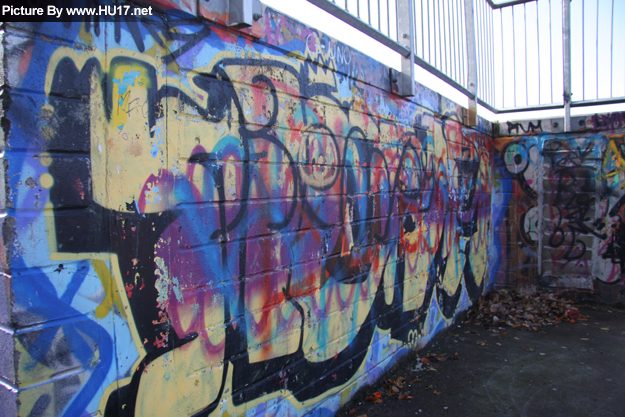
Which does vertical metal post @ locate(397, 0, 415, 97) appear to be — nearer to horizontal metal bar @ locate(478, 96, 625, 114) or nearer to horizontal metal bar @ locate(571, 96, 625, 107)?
horizontal metal bar @ locate(478, 96, 625, 114)

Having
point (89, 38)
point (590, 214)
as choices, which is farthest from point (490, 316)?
point (89, 38)

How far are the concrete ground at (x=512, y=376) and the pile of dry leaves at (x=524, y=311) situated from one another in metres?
0.23

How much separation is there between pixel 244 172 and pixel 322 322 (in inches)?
52.7

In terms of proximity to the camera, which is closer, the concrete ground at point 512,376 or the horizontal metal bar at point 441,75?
the concrete ground at point 512,376

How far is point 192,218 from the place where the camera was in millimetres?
2090

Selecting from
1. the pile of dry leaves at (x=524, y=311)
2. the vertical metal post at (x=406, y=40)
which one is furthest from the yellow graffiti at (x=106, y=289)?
the pile of dry leaves at (x=524, y=311)

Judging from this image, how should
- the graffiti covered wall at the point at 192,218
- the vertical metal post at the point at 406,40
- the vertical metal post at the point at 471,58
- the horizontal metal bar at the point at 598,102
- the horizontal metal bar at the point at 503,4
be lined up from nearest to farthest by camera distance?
1. the graffiti covered wall at the point at 192,218
2. the vertical metal post at the point at 406,40
3. the vertical metal post at the point at 471,58
4. the horizontal metal bar at the point at 598,102
5. the horizontal metal bar at the point at 503,4

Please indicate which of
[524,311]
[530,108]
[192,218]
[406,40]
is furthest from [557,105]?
[192,218]

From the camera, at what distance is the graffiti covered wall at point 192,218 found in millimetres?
1547

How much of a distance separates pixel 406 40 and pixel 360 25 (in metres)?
0.89

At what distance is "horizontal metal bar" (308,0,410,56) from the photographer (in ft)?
9.91

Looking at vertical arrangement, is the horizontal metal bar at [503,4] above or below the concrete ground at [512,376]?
above

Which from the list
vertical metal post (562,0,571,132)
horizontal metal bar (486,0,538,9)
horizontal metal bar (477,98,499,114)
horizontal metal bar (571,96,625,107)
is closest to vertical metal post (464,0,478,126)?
horizontal metal bar (477,98,499,114)

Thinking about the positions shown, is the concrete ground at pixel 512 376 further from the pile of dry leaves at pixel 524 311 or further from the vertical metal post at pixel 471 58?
the vertical metal post at pixel 471 58
